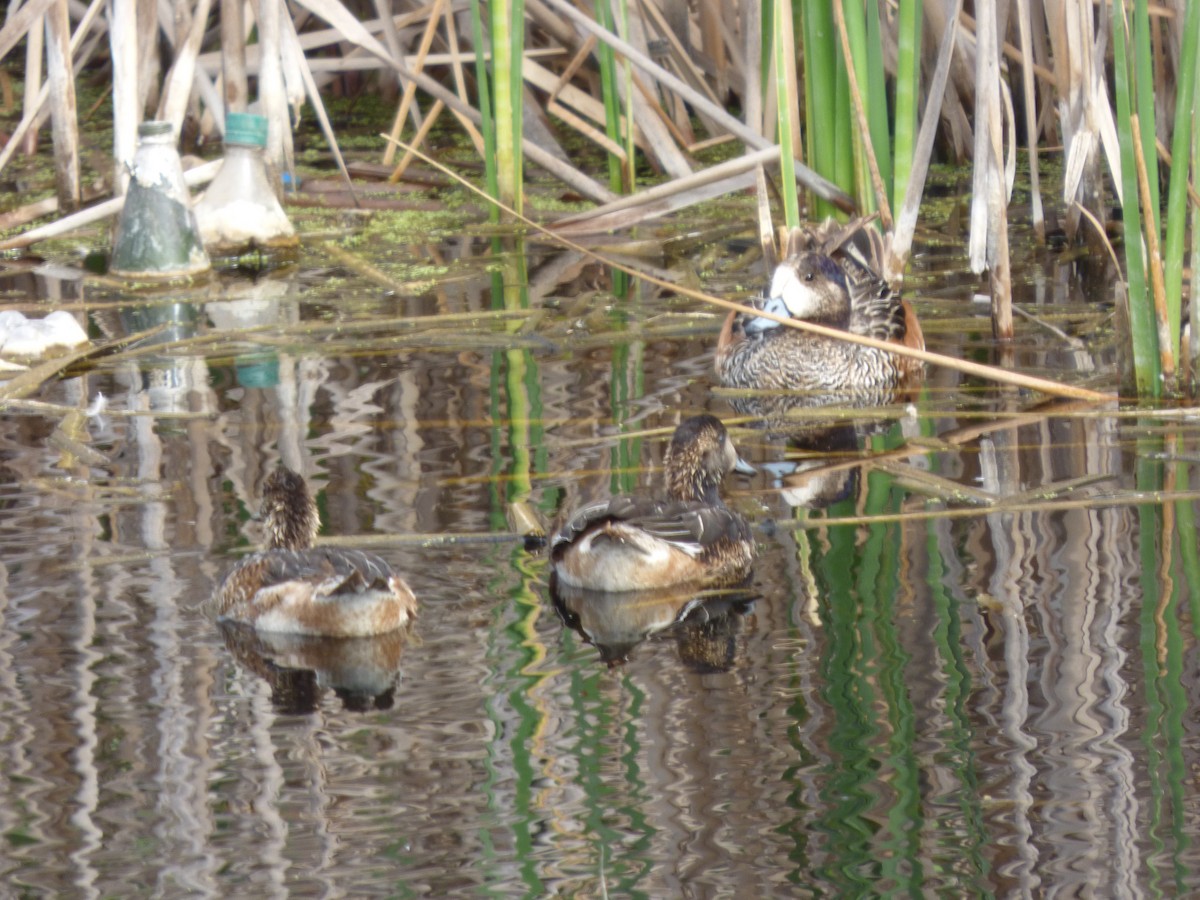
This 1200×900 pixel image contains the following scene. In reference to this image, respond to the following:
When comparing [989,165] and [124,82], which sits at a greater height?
[124,82]

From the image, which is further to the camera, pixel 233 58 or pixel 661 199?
pixel 233 58

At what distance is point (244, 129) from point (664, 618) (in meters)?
4.32

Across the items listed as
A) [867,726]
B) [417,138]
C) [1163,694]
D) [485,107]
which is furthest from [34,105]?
[1163,694]

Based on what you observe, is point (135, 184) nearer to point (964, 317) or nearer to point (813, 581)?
point (964, 317)

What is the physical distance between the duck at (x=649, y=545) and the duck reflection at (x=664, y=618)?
28mm

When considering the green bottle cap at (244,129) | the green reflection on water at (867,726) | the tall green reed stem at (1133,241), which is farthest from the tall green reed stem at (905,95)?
the green bottle cap at (244,129)

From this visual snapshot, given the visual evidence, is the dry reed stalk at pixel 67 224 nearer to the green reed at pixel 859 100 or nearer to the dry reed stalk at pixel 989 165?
the green reed at pixel 859 100

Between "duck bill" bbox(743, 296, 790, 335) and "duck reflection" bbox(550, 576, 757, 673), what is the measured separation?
193 centimetres

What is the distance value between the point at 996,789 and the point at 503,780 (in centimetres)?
78

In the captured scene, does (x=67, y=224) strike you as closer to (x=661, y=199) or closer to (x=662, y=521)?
(x=661, y=199)

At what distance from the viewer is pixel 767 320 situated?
19.9 ft

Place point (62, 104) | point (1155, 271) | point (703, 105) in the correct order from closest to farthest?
point (1155, 271)
point (703, 105)
point (62, 104)

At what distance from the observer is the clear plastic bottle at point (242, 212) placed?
805 centimetres

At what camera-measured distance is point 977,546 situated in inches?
171
